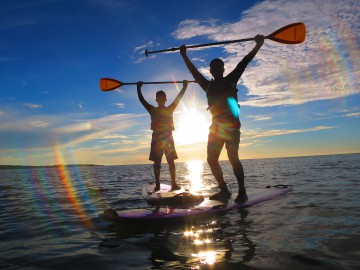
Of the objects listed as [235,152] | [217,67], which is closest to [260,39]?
[217,67]

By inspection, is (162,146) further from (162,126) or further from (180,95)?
(180,95)

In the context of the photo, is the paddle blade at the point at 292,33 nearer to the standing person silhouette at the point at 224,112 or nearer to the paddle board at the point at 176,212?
the standing person silhouette at the point at 224,112

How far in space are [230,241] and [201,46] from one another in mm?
5074

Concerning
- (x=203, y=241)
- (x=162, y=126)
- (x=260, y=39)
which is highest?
(x=260, y=39)

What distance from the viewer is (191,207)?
20.7 ft

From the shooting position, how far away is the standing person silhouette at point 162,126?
344 inches

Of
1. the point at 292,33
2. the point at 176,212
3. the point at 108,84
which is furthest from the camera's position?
the point at 108,84

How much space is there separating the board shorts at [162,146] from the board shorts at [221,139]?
2.11 metres

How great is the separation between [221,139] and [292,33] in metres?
3.17

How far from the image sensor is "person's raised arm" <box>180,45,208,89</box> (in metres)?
7.05

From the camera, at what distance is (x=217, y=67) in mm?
6871

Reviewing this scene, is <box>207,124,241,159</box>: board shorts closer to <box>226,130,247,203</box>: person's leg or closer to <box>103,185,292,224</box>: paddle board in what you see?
<box>226,130,247,203</box>: person's leg

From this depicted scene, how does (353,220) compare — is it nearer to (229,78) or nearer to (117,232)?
(229,78)

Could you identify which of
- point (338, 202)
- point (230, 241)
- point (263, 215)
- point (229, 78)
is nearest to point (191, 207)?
point (263, 215)
